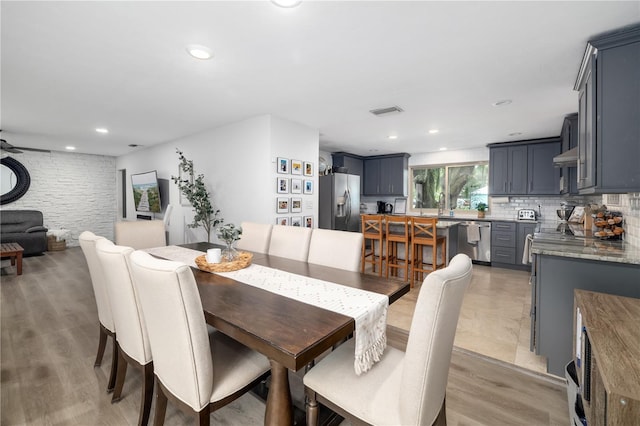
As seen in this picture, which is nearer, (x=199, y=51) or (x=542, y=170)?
(x=199, y=51)

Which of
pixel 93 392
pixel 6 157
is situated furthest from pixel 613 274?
pixel 6 157

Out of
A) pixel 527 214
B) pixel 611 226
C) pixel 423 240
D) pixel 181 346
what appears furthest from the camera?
pixel 527 214

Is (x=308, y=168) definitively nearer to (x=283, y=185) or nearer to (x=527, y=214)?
(x=283, y=185)

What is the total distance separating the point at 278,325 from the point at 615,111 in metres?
2.38

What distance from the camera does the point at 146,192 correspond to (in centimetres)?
587

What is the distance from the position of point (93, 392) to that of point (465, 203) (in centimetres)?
626

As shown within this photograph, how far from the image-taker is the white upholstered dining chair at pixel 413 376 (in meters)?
0.93

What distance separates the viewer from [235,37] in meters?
1.91

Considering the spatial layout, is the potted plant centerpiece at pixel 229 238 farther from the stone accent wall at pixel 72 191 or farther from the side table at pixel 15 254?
the stone accent wall at pixel 72 191

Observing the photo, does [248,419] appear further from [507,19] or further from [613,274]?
[507,19]

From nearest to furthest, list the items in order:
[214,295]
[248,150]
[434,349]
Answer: [434,349] < [214,295] < [248,150]

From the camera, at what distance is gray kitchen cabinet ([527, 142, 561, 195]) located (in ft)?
15.6

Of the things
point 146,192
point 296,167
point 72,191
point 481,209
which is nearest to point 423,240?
point 296,167

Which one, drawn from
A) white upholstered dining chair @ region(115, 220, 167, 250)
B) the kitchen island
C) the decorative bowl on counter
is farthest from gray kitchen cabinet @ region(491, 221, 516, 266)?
white upholstered dining chair @ region(115, 220, 167, 250)
